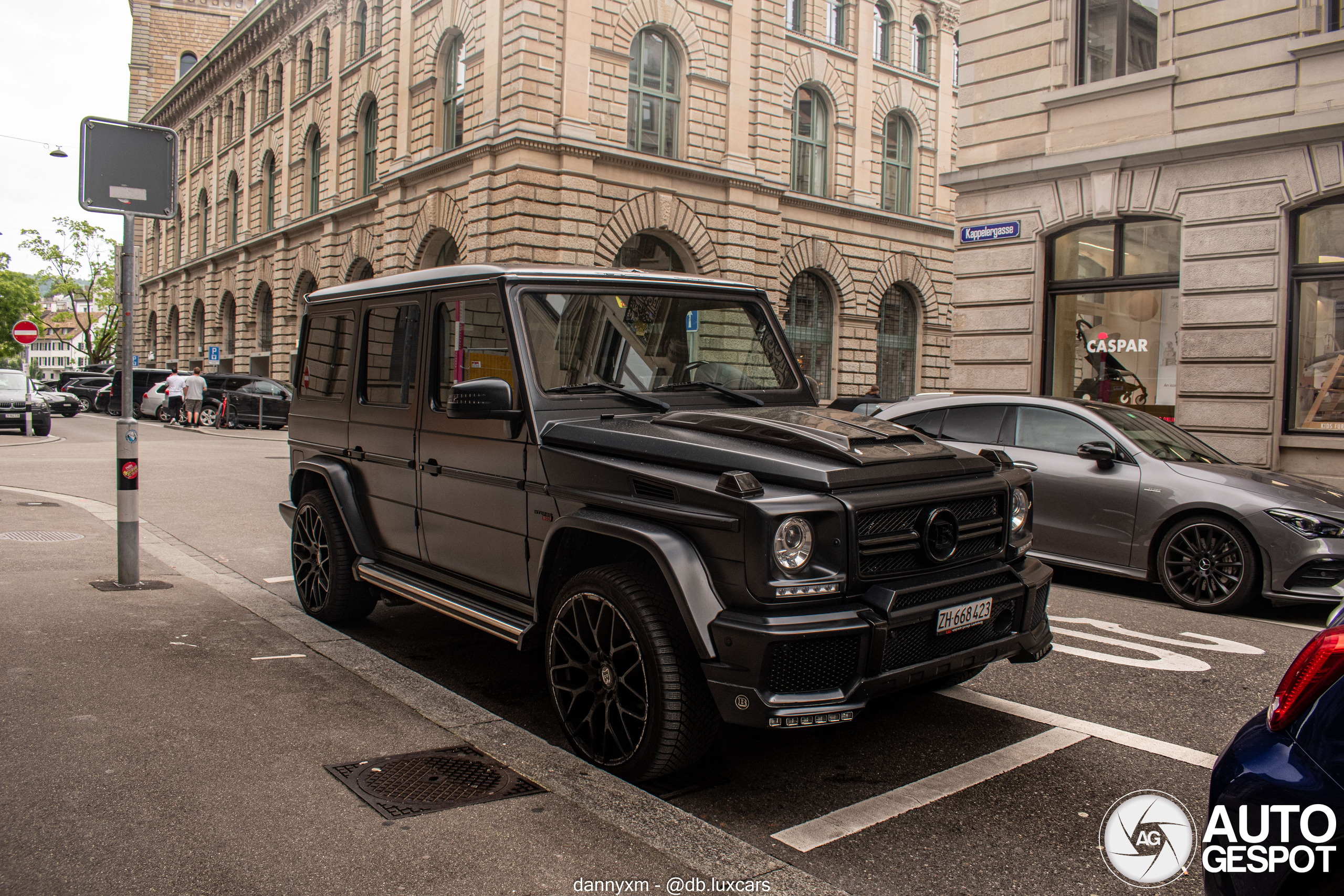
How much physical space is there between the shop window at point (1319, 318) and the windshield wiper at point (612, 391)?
40.8ft

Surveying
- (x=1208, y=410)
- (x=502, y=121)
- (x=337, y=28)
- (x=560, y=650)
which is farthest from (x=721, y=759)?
(x=337, y=28)

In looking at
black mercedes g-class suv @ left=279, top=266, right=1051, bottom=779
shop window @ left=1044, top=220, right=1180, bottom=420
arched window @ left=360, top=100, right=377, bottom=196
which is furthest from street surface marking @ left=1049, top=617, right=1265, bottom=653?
arched window @ left=360, top=100, right=377, bottom=196

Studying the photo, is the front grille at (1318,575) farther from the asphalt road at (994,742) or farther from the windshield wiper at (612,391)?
the windshield wiper at (612,391)

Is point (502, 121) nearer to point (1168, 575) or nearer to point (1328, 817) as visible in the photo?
point (1168, 575)

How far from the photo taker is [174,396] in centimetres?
3144

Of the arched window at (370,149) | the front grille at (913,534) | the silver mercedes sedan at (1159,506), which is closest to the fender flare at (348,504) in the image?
the front grille at (913,534)

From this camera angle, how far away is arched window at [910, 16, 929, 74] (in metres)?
34.8

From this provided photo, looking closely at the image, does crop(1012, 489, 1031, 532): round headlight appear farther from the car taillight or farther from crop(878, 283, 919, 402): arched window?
crop(878, 283, 919, 402): arched window

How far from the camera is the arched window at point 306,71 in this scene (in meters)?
38.4

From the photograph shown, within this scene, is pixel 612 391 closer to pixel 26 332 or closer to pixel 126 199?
pixel 126 199

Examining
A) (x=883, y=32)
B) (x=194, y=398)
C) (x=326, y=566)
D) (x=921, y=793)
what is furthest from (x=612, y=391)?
(x=883, y=32)

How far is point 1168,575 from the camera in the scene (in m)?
7.48

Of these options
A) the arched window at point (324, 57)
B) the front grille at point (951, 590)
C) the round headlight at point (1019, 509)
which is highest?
the arched window at point (324, 57)

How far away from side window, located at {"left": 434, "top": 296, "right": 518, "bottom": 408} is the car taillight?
309 cm
